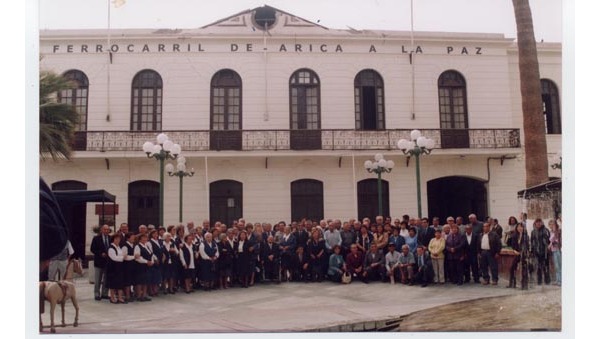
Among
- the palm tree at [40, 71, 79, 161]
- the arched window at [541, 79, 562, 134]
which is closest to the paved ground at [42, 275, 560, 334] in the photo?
the palm tree at [40, 71, 79, 161]

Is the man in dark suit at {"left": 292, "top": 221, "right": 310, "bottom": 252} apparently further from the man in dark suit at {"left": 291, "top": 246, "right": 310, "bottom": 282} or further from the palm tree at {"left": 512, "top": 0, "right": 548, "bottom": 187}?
the palm tree at {"left": 512, "top": 0, "right": 548, "bottom": 187}

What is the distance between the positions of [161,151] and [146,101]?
3.79ft

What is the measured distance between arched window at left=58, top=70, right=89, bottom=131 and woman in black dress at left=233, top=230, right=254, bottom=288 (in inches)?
135

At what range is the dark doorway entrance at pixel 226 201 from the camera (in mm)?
9695

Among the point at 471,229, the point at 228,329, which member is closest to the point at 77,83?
the point at 228,329

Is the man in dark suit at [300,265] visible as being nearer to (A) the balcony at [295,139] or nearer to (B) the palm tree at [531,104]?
(A) the balcony at [295,139]

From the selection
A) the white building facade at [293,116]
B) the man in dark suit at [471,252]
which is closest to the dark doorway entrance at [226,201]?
the white building facade at [293,116]

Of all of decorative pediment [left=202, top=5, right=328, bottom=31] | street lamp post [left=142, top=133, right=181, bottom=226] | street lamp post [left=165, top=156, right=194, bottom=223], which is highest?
decorative pediment [left=202, top=5, right=328, bottom=31]

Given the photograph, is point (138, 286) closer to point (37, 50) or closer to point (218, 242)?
point (218, 242)

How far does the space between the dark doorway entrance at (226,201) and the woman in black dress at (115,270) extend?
1.67m

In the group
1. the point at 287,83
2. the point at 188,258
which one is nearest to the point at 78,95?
the point at 188,258

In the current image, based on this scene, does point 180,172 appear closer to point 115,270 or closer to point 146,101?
point 146,101

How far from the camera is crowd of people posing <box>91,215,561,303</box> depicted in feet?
30.5

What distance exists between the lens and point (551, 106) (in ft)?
30.5
